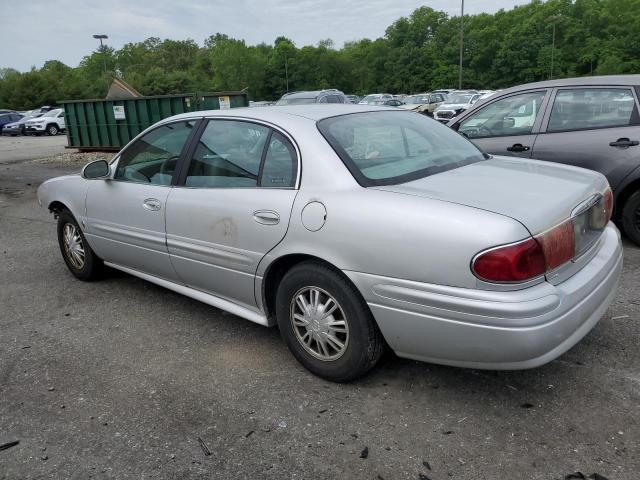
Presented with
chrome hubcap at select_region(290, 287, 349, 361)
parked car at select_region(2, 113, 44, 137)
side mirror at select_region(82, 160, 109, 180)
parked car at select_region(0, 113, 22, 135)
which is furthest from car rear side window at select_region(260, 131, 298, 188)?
parked car at select_region(0, 113, 22, 135)

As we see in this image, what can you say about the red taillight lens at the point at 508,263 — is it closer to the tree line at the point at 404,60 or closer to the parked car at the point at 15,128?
the parked car at the point at 15,128

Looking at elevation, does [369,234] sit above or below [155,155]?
below

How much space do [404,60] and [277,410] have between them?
299 ft

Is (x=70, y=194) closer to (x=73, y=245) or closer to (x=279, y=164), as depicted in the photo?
(x=73, y=245)

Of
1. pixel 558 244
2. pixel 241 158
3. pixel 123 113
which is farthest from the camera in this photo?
pixel 123 113

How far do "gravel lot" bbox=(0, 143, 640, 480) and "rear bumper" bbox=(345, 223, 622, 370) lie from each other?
0.36 meters

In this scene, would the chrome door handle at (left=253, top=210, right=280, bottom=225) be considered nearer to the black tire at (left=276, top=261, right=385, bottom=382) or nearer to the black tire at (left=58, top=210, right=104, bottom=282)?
the black tire at (left=276, top=261, right=385, bottom=382)

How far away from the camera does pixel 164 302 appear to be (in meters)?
4.52

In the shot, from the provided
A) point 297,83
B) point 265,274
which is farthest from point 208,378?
point 297,83

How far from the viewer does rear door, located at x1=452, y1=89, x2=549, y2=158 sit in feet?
18.2

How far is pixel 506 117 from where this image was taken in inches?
229

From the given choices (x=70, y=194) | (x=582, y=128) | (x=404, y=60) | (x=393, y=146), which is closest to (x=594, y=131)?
(x=582, y=128)

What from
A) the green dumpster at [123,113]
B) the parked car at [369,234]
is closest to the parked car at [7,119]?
the green dumpster at [123,113]

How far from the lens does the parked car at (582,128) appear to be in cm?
506
